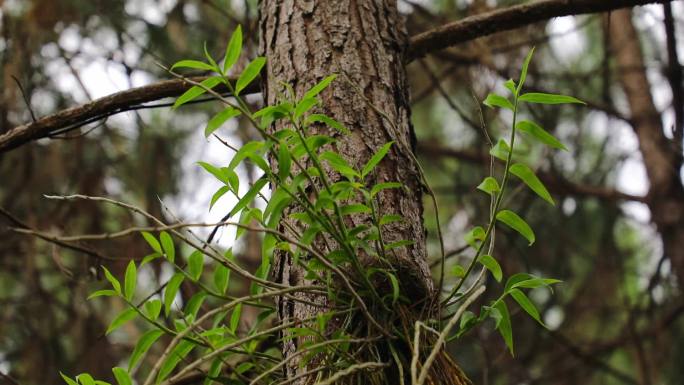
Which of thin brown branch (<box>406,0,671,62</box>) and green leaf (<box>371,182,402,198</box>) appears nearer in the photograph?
green leaf (<box>371,182,402,198</box>)

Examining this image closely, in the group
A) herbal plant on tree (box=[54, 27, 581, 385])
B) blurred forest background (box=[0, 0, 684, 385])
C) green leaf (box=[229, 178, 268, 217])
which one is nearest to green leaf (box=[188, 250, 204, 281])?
herbal plant on tree (box=[54, 27, 581, 385])

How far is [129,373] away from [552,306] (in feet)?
11.9

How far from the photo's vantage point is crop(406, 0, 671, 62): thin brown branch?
180 cm

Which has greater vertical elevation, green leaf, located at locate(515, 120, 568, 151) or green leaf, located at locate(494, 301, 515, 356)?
green leaf, located at locate(515, 120, 568, 151)

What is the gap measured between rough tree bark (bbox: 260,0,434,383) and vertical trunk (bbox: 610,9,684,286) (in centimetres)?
235

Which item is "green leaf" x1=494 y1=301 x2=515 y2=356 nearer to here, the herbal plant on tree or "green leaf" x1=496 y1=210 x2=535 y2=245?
the herbal plant on tree

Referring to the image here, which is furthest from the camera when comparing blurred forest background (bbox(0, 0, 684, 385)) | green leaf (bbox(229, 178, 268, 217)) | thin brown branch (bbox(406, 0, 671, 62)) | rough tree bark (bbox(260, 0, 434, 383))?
blurred forest background (bbox(0, 0, 684, 385))

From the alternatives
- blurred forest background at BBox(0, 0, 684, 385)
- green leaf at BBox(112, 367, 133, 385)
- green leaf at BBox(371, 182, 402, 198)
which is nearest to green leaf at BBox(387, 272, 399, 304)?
green leaf at BBox(371, 182, 402, 198)

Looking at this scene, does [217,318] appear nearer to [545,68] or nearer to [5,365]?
[5,365]

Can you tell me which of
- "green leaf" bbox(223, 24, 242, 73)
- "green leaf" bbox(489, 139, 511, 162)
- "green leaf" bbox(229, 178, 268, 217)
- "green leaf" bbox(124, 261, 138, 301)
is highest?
"green leaf" bbox(223, 24, 242, 73)

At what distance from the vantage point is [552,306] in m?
4.45

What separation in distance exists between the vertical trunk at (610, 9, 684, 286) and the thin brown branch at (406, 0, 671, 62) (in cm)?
189

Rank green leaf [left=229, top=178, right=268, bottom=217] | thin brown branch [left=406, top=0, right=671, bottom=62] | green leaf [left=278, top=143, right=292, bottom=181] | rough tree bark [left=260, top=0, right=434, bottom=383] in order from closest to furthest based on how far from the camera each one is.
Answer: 1. green leaf [left=278, top=143, right=292, bottom=181]
2. green leaf [left=229, top=178, right=268, bottom=217]
3. rough tree bark [left=260, top=0, right=434, bottom=383]
4. thin brown branch [left=406, top=0, right=671, bottom=62]

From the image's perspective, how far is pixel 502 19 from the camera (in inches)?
71.7
